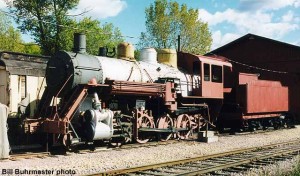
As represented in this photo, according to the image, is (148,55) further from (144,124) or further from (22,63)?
(22,63)

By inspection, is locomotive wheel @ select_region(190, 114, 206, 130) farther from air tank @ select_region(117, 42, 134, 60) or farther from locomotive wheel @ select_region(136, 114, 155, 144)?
air tank @ select_region(117, 42, 134, 60)

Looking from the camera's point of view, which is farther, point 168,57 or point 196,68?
point 196,68

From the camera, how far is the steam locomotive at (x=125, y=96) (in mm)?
11695

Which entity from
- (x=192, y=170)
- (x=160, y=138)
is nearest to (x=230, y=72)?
(x=160, y=138)

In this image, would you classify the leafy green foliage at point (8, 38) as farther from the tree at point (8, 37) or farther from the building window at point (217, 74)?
the building window at point (217, 74)

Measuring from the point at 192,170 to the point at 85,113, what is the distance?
449 cm

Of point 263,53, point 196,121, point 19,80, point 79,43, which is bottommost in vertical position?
point 196,121

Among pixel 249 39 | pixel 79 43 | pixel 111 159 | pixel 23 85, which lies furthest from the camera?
pixel 249 39

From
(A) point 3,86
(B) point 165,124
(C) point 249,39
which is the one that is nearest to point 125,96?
(B) point 165,124

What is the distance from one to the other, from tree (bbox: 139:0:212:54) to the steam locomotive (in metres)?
32.5

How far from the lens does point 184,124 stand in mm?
15695

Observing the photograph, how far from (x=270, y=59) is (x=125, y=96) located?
19527 mm

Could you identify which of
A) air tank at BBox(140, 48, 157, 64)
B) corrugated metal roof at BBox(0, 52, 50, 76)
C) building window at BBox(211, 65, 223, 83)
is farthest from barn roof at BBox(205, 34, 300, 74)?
corrugated metal roof at BBox(0, 52, 50, 76)

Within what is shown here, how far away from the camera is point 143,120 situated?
45.1 feet
